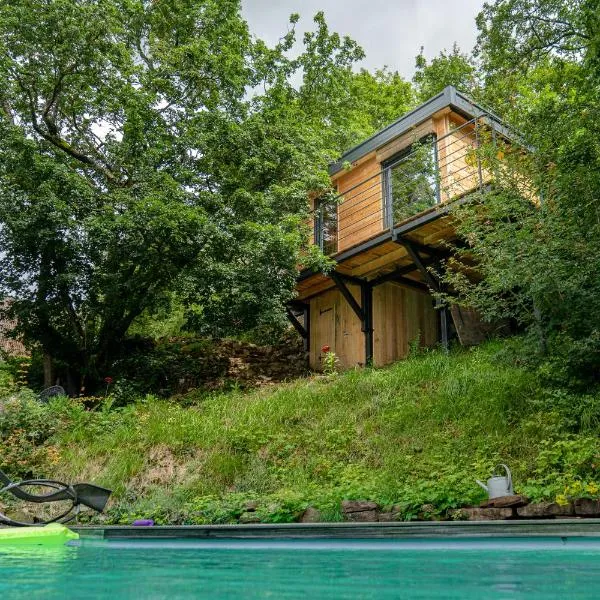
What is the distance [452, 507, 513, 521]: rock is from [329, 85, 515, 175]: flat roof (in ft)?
23.7

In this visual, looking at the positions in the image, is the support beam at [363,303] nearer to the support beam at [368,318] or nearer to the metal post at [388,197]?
the support beam at [368,318]

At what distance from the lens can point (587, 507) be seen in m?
4.94

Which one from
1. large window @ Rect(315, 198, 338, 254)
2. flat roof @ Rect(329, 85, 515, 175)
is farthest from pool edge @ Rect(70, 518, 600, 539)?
large window @ Rect(315, 198, 338, 254)

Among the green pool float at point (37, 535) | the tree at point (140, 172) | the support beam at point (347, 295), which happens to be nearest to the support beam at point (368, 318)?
the support beam at point (347, 295)

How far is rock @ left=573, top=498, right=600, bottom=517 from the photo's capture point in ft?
16.1

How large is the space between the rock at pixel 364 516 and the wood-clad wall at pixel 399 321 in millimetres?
6892

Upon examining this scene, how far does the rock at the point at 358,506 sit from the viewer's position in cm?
562

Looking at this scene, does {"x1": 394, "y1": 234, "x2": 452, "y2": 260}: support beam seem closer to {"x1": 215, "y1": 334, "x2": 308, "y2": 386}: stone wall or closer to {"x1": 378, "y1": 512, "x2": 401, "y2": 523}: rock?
{"x1": 215, "y1": 334, "x2": 308, "y2": 386}: stone wall

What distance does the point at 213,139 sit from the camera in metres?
12.2

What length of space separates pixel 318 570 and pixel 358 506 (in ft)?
9.60

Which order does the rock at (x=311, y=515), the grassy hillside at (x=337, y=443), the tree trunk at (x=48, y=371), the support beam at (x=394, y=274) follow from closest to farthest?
the rock at (x=311, y=515) < the grassy hillside at (x=337, y=443) < the tree trunk at (x=48, y=371) < the support beam at (x=394, y=274)

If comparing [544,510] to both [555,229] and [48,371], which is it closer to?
[555,229]

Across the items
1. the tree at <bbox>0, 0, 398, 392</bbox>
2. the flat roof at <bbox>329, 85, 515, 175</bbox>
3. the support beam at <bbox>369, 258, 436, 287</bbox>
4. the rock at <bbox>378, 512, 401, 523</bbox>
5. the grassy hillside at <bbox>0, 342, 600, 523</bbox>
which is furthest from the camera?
the support beam at <bbox>369, 258, 436, 287</bbox>

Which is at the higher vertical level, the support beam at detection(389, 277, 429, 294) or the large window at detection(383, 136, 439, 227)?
the large window at detection(383, 136, 439, 227)
